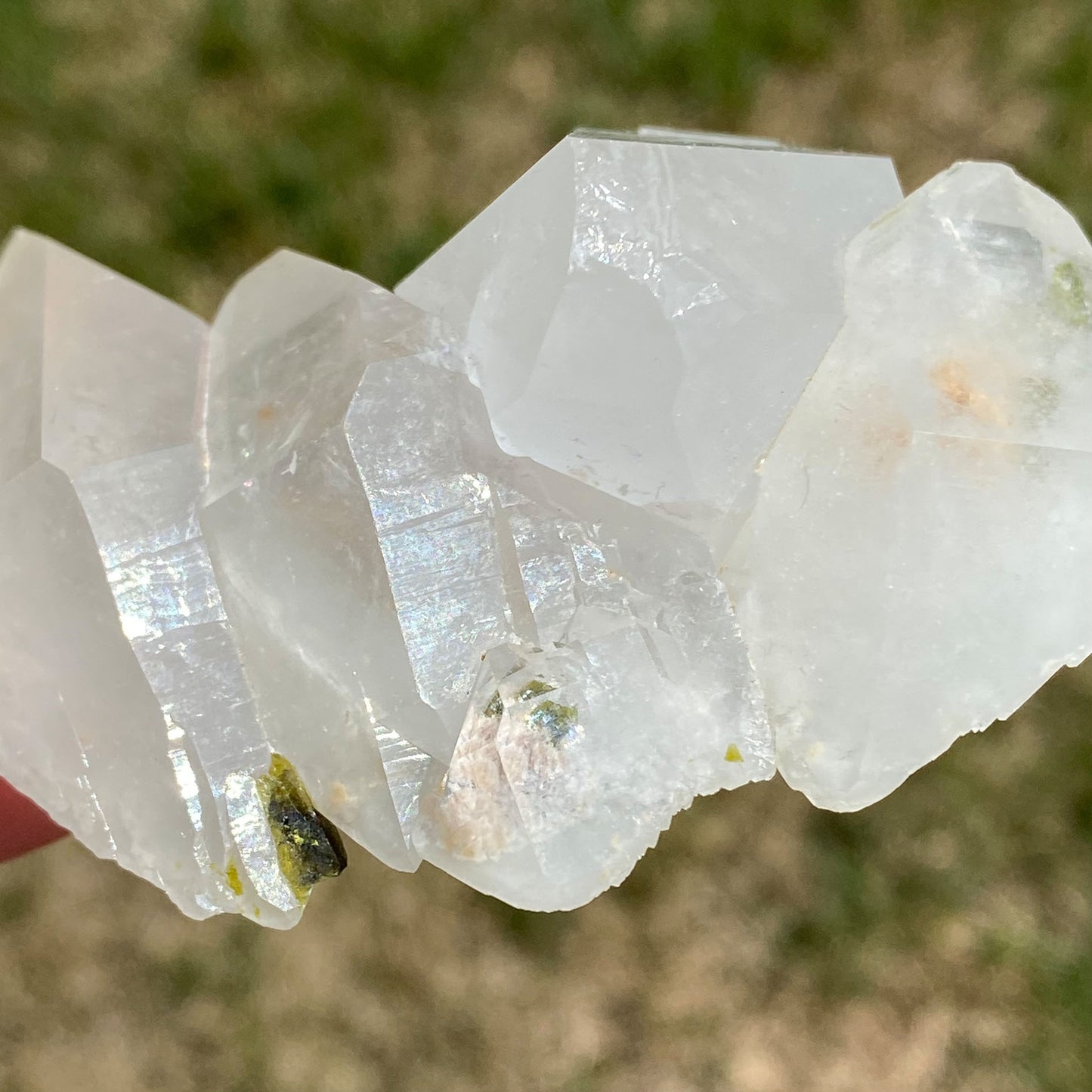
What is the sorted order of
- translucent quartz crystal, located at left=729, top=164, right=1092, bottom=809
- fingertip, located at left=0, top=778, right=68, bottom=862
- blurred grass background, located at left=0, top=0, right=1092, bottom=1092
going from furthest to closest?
blurred grass background, located at left=0, top=0, right=1092, bottom=1092 < fingertip, located at left=0, top=778, right=68, bottom=862 < translucent quartz crystal, located at left=729, top=164, right=1092, bottom=809

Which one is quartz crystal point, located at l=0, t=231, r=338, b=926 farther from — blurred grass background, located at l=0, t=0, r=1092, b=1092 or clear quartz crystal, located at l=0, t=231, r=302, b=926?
blurred grass background, located at l=0, t=0, r=1092, b=1092

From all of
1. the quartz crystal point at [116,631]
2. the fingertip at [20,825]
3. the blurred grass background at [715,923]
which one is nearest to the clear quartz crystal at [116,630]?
the quartz crystal point at [116,631]

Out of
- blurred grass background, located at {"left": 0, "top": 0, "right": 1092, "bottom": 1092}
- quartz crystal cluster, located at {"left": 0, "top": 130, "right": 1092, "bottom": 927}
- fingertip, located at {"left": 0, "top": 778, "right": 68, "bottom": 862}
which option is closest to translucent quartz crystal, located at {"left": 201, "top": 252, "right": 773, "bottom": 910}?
quartz crystal cluster, located at {"left": 0, "top": 130, "right": 1092, "bottom": 927}

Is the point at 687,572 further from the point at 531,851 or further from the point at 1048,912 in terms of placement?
the point at 1048,912

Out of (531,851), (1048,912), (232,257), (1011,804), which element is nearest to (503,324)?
(531,851)

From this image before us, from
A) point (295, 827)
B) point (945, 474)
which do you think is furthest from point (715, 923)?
point (945, 474)

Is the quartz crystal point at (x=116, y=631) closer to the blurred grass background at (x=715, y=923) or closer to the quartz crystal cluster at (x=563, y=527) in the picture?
the quartz crystal cluster at (x=563, y=527)
